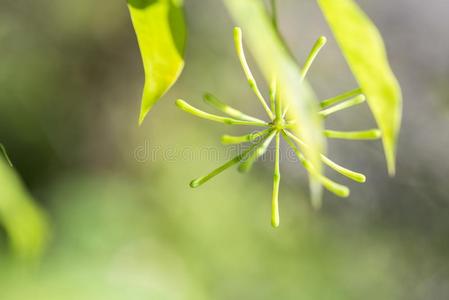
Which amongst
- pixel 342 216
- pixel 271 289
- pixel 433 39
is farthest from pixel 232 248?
pixel 433 39

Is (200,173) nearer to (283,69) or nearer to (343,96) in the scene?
(343,96)

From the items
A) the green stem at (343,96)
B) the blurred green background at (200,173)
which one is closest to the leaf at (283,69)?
the green stem at (343,96)

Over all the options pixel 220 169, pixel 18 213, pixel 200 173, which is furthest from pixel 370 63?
pixel 200 173

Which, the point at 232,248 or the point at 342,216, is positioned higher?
the point at 232,248

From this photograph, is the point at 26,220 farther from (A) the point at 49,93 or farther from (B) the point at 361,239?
(B) the point at 361,239

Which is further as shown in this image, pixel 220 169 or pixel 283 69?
pixel 220 169

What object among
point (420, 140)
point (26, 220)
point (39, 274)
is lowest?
point (420, 140)
